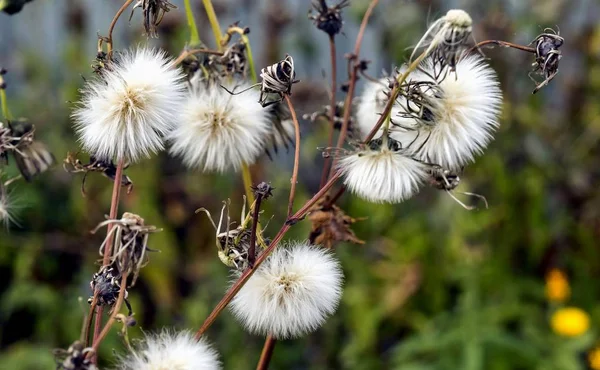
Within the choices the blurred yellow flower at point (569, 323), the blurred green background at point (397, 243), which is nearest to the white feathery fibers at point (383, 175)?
the blurred green background at point (397, 243)

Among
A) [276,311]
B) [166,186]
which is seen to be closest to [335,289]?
[276,311]

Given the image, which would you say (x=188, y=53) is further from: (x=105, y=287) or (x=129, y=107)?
(x=105, y=287)

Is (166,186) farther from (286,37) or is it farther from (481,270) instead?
(481,270)

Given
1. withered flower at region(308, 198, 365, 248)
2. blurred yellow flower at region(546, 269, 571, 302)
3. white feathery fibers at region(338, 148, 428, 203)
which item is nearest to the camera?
white feathery fibers at region(338, 148, 428, 203)

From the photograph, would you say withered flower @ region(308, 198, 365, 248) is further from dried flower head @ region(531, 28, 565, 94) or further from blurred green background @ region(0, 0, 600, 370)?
blurred green background @ region(0, 0, 600, 370)

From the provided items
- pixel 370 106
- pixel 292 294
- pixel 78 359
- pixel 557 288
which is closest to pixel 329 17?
pixel 370 106

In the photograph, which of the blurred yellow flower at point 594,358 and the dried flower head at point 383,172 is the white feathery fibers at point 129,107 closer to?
the dried flower head at point 383,172

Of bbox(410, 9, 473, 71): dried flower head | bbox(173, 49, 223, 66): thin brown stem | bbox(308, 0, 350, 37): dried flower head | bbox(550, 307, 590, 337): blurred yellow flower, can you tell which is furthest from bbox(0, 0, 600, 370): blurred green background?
bbox(410, 9, 473, 71): dried flower head
